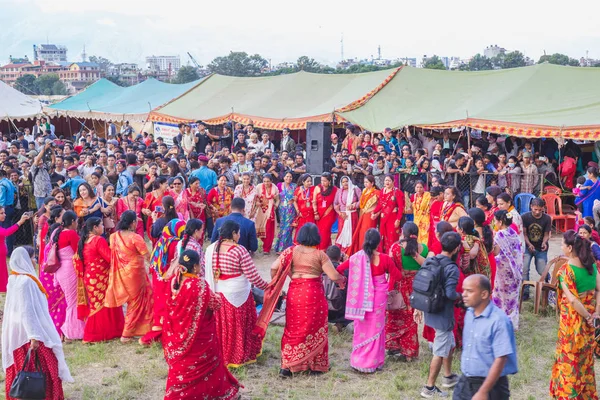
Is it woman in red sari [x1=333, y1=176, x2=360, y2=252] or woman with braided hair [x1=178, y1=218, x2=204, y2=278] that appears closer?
woman with braided hair [x1=178, y1=218, x2=204, y2=278]

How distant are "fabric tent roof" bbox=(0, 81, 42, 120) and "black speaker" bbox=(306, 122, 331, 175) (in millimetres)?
14964

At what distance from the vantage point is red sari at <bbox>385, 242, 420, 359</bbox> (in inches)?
229

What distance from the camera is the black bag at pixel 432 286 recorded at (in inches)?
195

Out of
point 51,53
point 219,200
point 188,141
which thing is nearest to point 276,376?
point 219,200

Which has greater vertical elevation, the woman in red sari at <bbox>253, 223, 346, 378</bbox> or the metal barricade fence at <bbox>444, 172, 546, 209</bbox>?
the metal barricade fence at <bbox>444, 172, 546, 209</bbox>

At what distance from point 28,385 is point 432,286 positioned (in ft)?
9.70

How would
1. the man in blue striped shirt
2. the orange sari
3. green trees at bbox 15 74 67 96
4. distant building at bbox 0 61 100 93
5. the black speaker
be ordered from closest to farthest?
the orange sari, the black speaker, the man in blue striped shirt, green trees at bbox 15 74 67 96, distant building at bbox 0 61 100 93

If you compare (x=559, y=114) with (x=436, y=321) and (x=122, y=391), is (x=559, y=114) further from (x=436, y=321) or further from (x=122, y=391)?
(x=122, y=391)

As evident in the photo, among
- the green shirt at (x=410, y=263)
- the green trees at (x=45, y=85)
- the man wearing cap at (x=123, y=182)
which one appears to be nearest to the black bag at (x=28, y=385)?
the green shirt at (x=410, y=263)

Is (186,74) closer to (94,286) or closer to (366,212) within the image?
(366,212)

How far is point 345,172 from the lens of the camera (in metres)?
11.2

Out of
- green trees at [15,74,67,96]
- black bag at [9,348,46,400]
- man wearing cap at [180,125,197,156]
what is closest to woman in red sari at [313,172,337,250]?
black bag at [9,348,46,400]

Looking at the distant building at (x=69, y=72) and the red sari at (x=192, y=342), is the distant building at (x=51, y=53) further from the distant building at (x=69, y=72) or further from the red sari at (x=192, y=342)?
the red sari at (x=192, y=342)

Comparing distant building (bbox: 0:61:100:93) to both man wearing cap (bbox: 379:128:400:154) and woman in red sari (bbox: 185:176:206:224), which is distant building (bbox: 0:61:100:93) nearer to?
man wearing cap (bbox: 379:128:400:154)
